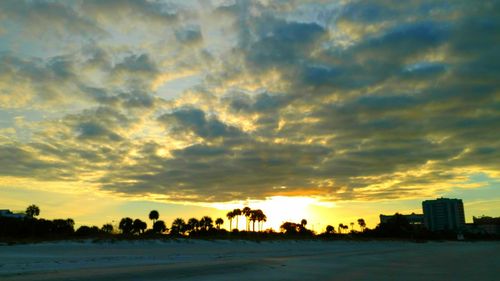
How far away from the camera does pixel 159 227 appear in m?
124

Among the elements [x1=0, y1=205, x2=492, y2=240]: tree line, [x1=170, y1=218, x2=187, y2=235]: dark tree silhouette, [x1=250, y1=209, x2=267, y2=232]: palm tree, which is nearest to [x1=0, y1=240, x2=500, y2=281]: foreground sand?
[x1=0, y1=205, x2=492, y2=240]: tree line

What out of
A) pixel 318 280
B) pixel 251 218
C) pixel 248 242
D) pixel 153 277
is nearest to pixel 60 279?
pixel 153 277

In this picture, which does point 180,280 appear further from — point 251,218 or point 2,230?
point 251,218

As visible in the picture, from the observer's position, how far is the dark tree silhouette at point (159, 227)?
123m

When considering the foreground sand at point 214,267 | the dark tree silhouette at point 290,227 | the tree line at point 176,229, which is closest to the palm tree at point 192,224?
the tree line at point 176,229

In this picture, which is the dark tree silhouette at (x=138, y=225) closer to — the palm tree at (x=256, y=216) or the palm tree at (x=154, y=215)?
the palm tree at (x=154, y=215)

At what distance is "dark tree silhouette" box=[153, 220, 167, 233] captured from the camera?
123m

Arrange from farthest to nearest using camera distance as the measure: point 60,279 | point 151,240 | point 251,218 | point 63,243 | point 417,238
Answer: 1. point 417,238
2. point 251,218
3. point 151,240
4. point 63,243
5. point 60,279

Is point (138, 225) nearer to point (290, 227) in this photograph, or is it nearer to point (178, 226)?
point (178, 226)

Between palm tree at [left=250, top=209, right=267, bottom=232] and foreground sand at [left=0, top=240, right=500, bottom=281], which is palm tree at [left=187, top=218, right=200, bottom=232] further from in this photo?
foreground sand at [left=0, top=240, right=500, bottom=281]

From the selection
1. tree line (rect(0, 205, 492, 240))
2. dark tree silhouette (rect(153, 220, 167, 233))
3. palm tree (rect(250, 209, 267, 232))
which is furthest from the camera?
palm tree (rect(250, 209, 267, 232))

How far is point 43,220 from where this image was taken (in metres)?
96.7

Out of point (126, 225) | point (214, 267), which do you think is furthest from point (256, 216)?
point (214, 267)

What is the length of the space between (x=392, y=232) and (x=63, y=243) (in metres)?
148
